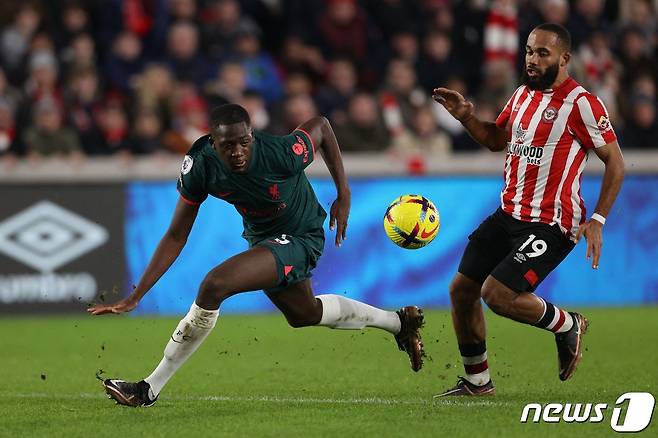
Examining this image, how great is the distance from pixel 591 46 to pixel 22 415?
11320mm

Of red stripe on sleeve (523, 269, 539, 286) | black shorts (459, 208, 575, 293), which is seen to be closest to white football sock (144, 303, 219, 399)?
black shorts (459, 208, 575, 293)

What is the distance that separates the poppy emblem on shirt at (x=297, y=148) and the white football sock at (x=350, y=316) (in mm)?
952

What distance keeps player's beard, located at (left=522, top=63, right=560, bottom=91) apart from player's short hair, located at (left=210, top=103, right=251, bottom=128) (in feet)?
5.73

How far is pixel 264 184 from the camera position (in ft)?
24.8

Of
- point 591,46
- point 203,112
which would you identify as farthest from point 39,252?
point 591,46

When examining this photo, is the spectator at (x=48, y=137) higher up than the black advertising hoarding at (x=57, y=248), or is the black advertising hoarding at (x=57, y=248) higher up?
the spectator at (x=48, y=137)

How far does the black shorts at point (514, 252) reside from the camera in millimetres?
7543

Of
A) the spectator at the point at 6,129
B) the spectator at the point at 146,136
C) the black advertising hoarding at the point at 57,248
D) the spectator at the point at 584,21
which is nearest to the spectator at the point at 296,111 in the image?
the spectator at the point at 146,136

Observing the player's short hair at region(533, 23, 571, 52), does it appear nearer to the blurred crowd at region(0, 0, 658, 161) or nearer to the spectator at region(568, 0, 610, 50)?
the blurred crowd at region(0, 0, 658, 161)

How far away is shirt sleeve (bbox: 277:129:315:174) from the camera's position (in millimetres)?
7621

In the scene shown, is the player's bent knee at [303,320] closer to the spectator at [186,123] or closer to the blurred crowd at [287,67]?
the blurred crowd at [287,67]

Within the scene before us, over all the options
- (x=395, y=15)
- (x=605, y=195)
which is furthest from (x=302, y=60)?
(x=605, y=195)

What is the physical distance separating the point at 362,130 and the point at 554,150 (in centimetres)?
731

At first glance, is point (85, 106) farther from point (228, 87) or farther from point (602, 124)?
point (602, 124)
